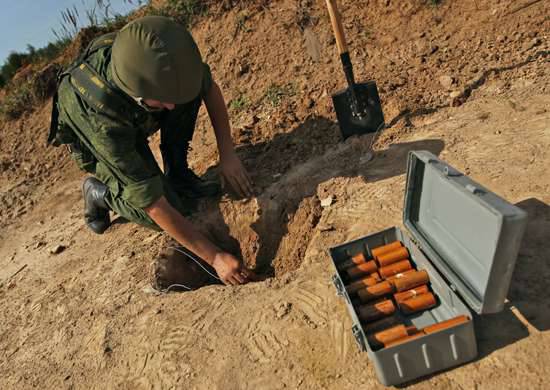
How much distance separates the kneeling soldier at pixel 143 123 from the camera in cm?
269

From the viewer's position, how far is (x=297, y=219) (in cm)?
369

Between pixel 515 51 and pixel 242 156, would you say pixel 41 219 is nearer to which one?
pixel 242 156

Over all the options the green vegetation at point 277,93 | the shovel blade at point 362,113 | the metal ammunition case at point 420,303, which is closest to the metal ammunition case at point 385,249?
the metal ammunition case at point 420,303

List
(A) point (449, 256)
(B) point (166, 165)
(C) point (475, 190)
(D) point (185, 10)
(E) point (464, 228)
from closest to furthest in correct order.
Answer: (C) point (475, 190)
(E) point (464, 228)
(A) point (449, 256)
(B) point (166, 165)
(D) point (185, 10)

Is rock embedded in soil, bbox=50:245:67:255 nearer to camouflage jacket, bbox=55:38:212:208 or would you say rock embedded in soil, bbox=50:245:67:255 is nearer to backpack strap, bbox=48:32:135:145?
camouflage jacket, bbox=55:38:212:208

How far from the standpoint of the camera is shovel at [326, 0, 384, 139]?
383 cm

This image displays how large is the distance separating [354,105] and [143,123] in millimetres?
1717

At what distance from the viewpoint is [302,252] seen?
3.54 m

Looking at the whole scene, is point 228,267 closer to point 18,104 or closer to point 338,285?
point 338,285

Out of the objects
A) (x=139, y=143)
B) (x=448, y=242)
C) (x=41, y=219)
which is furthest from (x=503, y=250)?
(x=41, y=219)

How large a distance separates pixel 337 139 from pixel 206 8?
3.41m

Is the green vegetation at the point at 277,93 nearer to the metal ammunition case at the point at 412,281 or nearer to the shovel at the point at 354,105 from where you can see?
the shovel at the point at 354,105

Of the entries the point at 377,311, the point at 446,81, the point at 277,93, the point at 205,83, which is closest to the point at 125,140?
the point at 205,83

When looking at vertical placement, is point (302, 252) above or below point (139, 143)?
below
